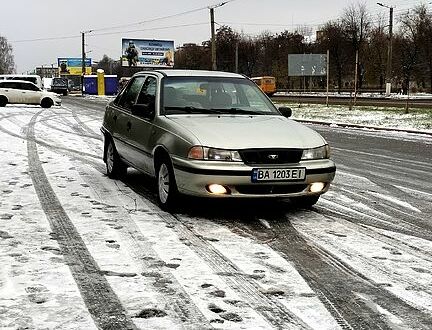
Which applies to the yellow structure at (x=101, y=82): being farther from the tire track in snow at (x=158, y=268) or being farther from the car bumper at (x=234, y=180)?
the car bumper at (x=234, y=180)

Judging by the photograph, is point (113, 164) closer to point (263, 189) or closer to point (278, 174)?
point (263, 189)

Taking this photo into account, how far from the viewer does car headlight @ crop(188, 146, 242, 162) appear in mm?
5395

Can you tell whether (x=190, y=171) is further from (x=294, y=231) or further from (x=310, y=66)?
(x=310, y=66)

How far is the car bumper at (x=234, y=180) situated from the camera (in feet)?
17.6

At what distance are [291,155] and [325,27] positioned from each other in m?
73.4

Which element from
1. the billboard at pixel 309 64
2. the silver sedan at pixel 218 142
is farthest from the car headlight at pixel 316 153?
the billboard at pixel 309 64

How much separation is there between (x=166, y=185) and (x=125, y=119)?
1.74 m

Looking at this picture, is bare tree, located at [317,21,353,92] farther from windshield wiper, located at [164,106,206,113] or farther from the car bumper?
the car bumper

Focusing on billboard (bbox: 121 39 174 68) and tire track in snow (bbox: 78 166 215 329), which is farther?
billboard (bbox: 121 39 174 68)

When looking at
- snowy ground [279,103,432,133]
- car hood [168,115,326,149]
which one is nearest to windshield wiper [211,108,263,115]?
car hood [168,115,326,149]

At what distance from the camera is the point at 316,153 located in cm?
574

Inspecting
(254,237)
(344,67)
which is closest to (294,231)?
(254,237)

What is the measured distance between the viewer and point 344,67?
70875 millimetres

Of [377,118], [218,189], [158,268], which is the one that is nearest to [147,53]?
[377,118]
